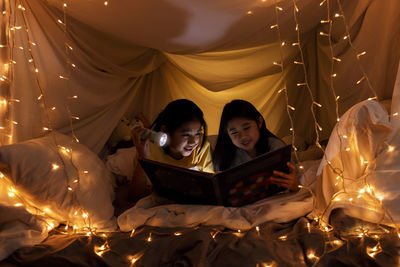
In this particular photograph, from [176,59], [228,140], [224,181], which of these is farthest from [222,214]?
[176,59]

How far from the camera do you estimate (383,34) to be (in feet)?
5.31

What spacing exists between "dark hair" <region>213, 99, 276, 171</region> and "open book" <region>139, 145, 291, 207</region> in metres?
0.34

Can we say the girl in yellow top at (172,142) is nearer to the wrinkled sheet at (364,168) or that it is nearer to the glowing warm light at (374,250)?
the wrinkled sheet at (364,168)

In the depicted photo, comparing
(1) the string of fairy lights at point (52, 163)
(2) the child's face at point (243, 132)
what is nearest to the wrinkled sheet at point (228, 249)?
(1) the string of fairy lights at point (52, 163)

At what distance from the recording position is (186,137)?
4.77ft

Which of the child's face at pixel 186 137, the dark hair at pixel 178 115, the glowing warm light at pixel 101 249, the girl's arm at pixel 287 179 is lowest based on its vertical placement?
the glowing warm light at pixel 101 249

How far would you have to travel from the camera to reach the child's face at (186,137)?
4.76 feet

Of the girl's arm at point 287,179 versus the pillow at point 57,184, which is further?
the girl's arm at point 287,179

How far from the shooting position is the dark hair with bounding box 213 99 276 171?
1569mm

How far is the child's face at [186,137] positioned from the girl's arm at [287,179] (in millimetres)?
376

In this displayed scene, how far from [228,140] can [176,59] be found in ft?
1.91

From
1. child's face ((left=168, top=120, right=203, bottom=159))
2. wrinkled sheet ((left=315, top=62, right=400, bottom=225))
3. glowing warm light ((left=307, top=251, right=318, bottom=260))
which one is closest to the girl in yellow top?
child's face ((left=168, top=120, right=203, bottom=159))

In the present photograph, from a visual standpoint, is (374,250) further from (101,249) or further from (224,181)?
(101,249)

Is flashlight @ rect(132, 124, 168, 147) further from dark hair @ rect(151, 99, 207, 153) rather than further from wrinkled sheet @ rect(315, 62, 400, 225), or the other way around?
wrinkled sheet @ rect(315, 62, 400, 225)
